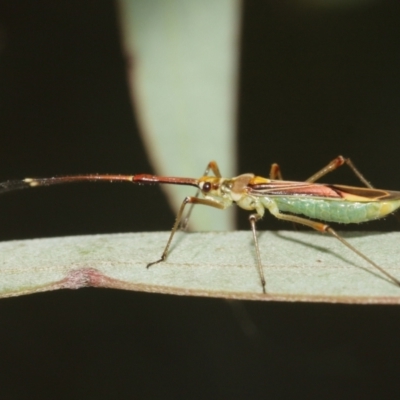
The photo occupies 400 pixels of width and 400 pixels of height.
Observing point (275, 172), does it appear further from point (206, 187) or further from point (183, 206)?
point (183, 206)

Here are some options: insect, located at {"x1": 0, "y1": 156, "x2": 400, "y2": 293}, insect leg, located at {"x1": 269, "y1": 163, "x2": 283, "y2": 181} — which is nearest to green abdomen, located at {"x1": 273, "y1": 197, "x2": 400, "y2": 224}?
insect, located at {"x1": 0, "y1": 156, "x2": 400, "y2": 293}

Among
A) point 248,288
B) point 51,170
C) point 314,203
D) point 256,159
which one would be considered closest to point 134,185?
point 51,170

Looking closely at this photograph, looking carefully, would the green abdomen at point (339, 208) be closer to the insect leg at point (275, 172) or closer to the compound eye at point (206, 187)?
the insect leg at point (275, 172)

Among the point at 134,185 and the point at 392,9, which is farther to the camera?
the point at 134,185

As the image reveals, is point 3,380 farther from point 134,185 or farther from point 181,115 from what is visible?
point 181,115

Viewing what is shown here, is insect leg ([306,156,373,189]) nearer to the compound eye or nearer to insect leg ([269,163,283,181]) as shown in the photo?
insect leg ([269,163,283,181])

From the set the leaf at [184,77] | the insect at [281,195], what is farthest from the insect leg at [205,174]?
the leaf at [184,77]

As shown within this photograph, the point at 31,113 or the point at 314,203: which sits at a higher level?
the point at 31,113
